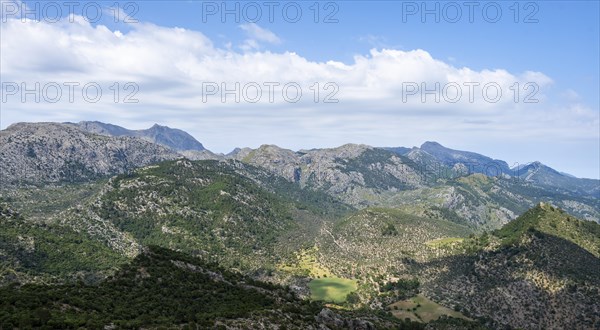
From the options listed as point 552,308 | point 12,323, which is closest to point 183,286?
point 12,323

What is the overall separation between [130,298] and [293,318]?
128ft

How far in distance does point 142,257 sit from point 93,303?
35.9 m

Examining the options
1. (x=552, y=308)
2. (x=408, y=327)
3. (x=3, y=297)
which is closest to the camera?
(x=3, y=297)

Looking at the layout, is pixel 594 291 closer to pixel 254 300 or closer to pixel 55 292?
pixel 254 300

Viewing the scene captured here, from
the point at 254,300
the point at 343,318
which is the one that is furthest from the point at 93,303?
the point at 343,318

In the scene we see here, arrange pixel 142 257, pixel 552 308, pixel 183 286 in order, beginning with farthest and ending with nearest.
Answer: pixel 552 308, pixel 142 257, pixel 183 286

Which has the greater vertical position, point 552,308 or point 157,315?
point 157,315

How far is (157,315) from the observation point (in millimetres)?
101688

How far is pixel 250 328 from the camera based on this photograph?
312 feet

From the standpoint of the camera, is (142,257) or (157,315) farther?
(142,257)

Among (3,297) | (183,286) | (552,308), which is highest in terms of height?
(3,297)

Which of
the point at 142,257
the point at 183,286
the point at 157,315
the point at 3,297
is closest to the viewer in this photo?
the point at 3,297

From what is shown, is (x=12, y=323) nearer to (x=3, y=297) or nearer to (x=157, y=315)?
(x=3, y=297)

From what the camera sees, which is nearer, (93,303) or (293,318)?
(93,303)
